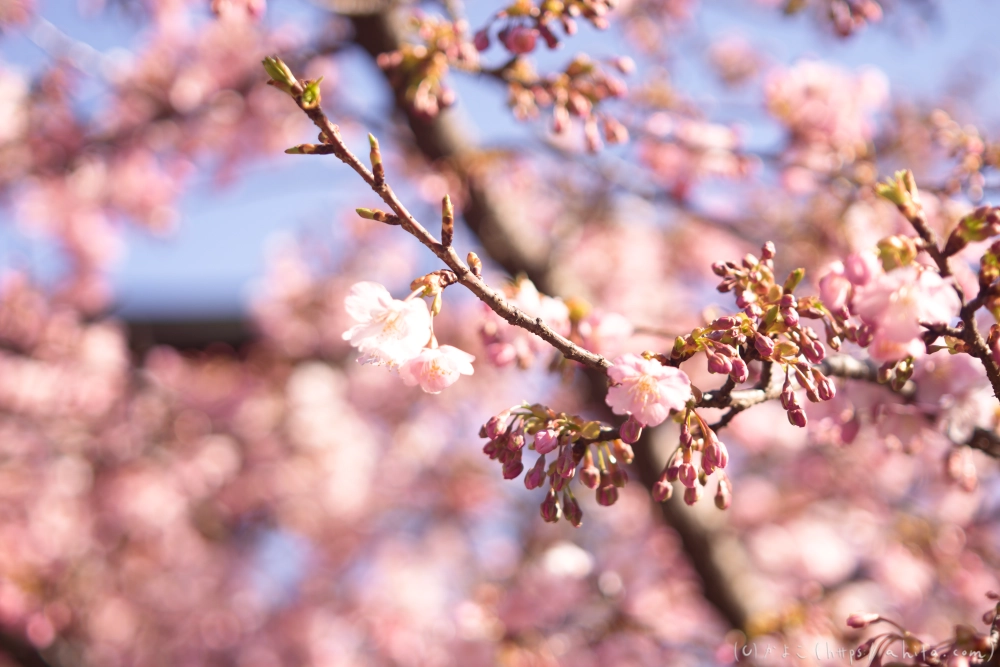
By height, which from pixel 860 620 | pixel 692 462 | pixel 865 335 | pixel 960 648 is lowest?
pixel 860 620

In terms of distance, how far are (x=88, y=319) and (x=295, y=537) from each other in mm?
2653

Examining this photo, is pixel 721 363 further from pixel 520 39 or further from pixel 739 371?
pixel 520 39

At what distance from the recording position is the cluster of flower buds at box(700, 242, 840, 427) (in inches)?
40.1

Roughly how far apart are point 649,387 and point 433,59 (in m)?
1.18

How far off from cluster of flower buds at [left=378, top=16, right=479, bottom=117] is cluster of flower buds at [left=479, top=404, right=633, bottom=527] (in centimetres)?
100

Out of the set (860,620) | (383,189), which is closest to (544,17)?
(383,189)

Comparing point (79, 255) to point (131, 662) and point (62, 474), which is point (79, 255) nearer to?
point (62, 474)

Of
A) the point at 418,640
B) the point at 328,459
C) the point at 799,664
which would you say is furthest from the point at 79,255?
the point at 799,664

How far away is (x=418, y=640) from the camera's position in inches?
184

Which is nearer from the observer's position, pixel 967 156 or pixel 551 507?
pixel 551 507

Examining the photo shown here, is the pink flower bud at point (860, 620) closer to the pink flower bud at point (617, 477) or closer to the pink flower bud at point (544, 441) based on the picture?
the pink flower bud at point (617, 477)

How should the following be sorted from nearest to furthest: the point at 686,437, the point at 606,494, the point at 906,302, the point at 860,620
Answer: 1. the point at 906,302
2. the point at 686,437
3. the point at 606,494
4. the point at 860,620

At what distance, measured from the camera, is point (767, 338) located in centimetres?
102

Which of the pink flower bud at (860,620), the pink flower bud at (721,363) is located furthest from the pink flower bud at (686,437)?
the pink flower bud at (860,620)
